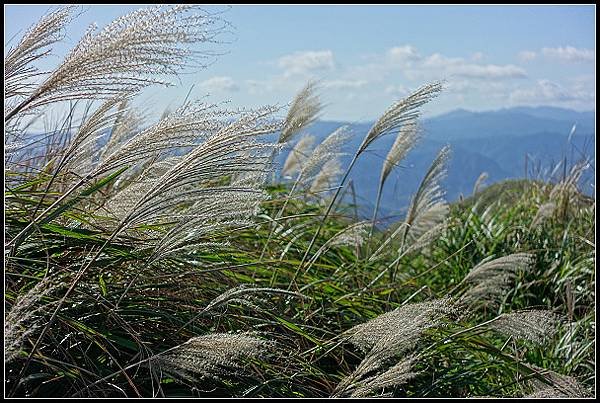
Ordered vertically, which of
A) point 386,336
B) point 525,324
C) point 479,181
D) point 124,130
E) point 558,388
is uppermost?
point 124,130

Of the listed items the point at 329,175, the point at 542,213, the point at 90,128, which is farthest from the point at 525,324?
the point at 542,213

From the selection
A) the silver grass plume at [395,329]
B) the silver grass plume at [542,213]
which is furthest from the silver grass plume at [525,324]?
the silver grass plume at [542,213]

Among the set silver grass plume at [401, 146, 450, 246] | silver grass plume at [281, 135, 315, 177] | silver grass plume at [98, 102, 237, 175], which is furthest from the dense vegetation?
silver grass plume at [281, 135, 315, 177]

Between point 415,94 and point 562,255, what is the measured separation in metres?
3.09

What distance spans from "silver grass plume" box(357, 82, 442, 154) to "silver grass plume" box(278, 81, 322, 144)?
52cm

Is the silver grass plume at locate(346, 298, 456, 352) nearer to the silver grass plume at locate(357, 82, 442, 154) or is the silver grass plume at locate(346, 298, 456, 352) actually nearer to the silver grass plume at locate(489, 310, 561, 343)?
the silver grass plume at locate(489, 310, 561, 343)

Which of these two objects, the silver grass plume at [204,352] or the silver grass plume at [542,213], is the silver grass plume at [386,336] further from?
the silver grass plume at [542,213]

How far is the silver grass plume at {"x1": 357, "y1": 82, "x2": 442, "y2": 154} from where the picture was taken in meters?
2.78

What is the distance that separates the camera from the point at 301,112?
3420 mm

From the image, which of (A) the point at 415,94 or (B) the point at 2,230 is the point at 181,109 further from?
(A) the point at 415,94

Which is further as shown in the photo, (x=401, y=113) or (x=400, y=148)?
(x=400, y=148)

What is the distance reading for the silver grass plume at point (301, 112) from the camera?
10.9 feet

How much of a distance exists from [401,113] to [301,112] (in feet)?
2.44

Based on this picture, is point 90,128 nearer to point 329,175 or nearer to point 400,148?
point 400,148
